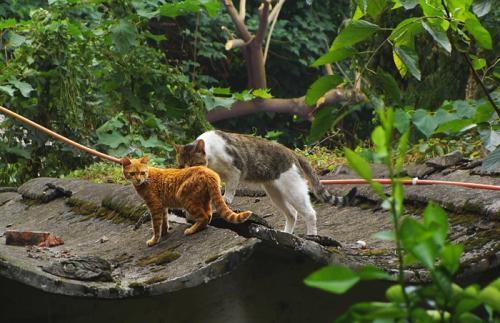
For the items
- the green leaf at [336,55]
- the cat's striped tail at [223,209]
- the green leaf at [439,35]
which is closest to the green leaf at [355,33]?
the green leaf at [336,55]

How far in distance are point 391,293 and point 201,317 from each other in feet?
5.32

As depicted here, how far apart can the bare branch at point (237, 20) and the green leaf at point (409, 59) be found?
10.3m

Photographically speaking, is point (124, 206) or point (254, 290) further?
point (124, 206)

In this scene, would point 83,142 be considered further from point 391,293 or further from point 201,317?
point 391,293

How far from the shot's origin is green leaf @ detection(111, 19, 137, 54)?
8.39 meters

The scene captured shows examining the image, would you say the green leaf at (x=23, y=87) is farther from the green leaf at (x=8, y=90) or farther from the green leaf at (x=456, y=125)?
the green leaf at (x=456, y=125)

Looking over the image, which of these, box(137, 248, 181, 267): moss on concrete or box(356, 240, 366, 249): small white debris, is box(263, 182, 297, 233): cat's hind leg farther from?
box(137, 248, 181, 267): moss on concrete

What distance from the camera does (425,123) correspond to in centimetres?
215

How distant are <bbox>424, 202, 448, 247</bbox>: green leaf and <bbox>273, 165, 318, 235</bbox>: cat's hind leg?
3.18 m

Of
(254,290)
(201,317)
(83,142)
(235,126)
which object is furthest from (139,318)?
(235,126)

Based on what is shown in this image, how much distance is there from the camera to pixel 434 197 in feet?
12.1

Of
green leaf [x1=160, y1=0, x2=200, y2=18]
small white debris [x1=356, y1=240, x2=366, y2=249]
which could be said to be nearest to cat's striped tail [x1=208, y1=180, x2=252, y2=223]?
small white debris [x1=356, y1=240, x2=366, y2=249]

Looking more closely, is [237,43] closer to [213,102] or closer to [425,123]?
[213,102]

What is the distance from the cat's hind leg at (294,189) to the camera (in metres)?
4.43
